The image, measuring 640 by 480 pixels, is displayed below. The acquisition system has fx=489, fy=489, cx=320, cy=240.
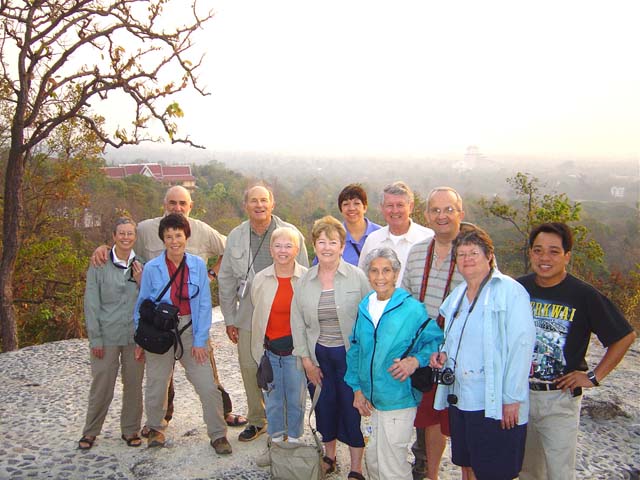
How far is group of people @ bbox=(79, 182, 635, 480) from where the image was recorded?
9.26 feet

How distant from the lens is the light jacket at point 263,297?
3.86 m

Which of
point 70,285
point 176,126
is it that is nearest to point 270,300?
point 176,126

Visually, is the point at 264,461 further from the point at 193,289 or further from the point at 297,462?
the point at 193,289

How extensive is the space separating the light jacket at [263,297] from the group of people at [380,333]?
1cm

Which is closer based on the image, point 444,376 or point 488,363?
point 488,363

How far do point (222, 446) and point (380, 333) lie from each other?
205 centimetres

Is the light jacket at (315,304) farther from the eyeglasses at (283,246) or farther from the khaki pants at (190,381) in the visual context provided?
the khaki pants at (190,381)

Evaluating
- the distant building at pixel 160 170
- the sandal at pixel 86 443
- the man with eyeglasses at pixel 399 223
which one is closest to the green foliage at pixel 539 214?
the man with eyeglasses at pixel 399 223

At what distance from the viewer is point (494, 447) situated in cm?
279

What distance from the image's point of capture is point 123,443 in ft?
14.7

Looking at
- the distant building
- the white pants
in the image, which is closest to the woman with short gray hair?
the white pants

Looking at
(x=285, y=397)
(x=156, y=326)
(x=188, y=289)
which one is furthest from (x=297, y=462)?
(x=188, y=289)

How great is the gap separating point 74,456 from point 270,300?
2.31 m

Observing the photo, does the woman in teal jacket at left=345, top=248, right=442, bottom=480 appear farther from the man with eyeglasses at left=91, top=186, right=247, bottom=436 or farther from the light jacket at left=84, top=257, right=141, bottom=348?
the light jacket at left=84, top=257, right=141, bottom=348
